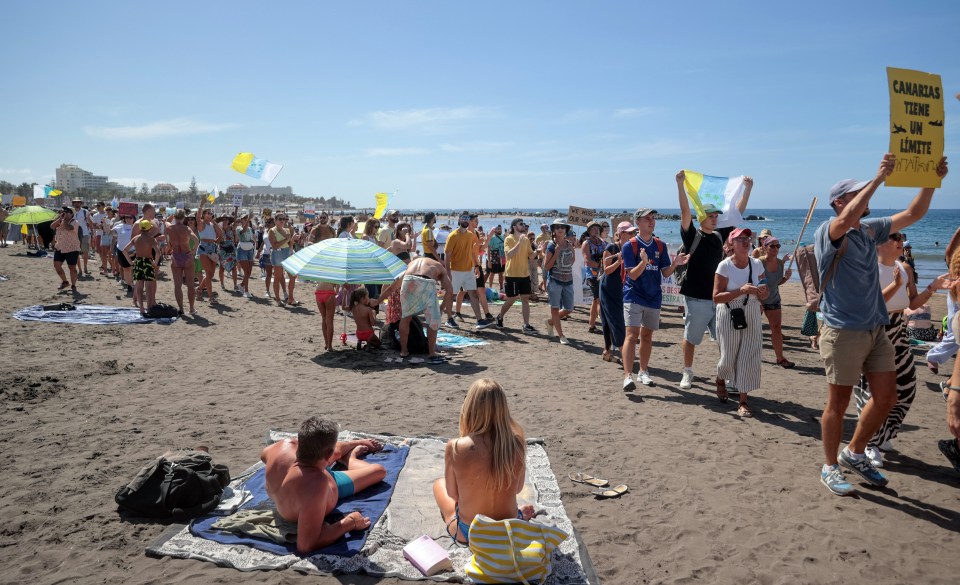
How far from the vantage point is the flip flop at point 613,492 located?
4016 millimetres

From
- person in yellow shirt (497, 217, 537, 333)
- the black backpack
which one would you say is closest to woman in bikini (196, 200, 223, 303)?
the black backpack

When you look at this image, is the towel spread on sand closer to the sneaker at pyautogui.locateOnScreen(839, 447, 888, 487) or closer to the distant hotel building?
the sneaker at pyautogui.locateOnScreen(839, 447, 888, 487)

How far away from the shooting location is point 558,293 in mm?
8969

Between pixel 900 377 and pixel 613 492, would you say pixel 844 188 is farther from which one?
pixel 613 492

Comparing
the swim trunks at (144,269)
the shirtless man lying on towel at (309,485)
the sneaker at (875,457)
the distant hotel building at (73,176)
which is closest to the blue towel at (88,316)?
the swim trunks at (144,269)

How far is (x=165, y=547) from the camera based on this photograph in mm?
3244

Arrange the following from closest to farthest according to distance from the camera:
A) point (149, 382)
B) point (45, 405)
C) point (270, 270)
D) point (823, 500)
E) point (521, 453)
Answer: point (521, 453) < point (823, 500) < point (45, 405) < point (149, 382) < point (270, 270)

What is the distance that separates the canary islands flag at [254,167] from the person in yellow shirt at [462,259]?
671 centimetres

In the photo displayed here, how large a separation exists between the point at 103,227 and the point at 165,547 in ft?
55.0

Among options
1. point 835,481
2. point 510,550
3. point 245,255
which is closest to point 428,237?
point 245,255

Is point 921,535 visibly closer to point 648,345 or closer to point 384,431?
point 648,345

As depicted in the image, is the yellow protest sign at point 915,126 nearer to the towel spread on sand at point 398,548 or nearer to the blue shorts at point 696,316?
the blue shorts at point 696,316

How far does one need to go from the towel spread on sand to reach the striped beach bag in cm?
21

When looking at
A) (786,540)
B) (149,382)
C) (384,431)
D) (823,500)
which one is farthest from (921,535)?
(149,382)
